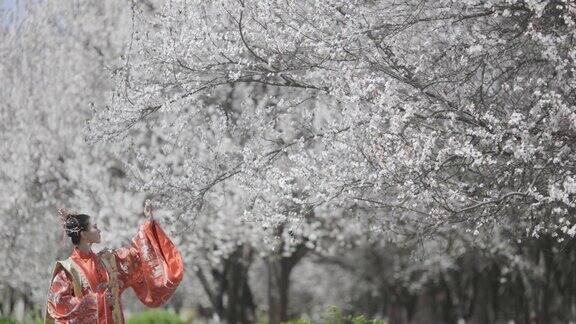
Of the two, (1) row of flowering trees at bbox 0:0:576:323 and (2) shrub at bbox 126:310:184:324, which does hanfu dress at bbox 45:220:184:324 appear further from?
(2) shrub at bbox 126:310:184:324

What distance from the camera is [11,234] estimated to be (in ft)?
72.0

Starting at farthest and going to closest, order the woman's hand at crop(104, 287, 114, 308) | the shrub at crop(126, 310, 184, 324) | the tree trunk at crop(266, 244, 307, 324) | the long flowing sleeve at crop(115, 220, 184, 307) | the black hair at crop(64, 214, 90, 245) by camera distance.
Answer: the tree trunk at crop(266, 244, 307, 324)
the shrub at crop(126, 310, 184, 324)
the long flowing sleeve at crop(115, 220, 184, 307)
the woman's hand at crop(104, 287, 114, 308)
the black hair at crop(64, 214, 90, 245)

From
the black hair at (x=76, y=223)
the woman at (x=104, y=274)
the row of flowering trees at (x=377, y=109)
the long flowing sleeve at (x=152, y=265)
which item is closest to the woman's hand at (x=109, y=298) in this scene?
the woman at (x=104, y=274)

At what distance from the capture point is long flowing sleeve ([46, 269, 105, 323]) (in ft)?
26.4

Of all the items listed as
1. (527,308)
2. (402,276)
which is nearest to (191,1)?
(527,308)

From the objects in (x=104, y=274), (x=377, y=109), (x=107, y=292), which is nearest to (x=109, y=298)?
(x=107, y=292)

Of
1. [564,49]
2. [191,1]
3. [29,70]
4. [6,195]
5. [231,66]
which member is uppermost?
[29,70]

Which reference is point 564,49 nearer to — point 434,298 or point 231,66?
point 231,66

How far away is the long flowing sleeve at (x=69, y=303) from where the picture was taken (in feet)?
26.4

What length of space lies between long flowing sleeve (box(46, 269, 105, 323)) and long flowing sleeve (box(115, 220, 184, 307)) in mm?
552

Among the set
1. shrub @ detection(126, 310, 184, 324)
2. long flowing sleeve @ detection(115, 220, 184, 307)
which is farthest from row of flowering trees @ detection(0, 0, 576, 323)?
shrub @ detection(126, 310, 184, 324)

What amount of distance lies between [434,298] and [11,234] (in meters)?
19.2

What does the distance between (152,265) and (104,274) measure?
485mm

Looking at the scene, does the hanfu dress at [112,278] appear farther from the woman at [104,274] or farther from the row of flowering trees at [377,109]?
the row of flowering trees at [377,109]
